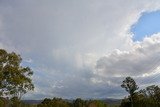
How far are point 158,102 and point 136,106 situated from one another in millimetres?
9838

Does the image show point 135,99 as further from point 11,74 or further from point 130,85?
point 11,74

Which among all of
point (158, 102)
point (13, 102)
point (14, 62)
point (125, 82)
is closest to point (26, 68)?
point (14, 62)

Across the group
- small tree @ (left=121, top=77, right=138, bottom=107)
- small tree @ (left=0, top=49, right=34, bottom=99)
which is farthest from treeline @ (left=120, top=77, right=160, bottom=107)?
small tree @ (left=0, top=49, right=34, bottom=99)

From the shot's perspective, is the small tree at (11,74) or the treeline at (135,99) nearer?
the small tree at (11,74)

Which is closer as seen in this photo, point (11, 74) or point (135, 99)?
point (11, 74)

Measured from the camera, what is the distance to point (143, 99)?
123000mm

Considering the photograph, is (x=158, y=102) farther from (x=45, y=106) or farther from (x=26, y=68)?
(x=26, y=68)

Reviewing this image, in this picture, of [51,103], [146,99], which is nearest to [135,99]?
[146,99]

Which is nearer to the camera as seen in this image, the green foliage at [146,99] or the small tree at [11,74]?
the small tree at [11,74]

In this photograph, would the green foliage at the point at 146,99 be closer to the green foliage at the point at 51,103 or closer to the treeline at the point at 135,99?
the treeline at the point at 135,99

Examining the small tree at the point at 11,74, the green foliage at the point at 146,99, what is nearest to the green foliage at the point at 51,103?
the green foliage at the point at 146,99

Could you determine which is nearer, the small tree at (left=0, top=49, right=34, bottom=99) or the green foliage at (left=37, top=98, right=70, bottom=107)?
the small tree at (left=0, top=49, right=34, bottom=99)

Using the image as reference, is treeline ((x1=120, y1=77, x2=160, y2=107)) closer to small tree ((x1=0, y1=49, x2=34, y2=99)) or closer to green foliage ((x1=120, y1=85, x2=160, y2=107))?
green foliage ((x1=120, y1=85, x2=160, y2=107))

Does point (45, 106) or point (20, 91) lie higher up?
point (45, 106)
